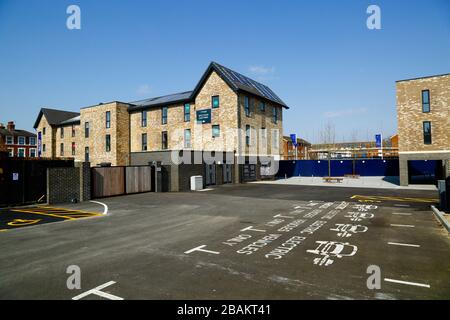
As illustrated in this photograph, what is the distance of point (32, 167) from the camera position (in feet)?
54.0

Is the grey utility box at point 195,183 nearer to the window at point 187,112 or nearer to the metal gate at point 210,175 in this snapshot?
the metal gate at point 210,175

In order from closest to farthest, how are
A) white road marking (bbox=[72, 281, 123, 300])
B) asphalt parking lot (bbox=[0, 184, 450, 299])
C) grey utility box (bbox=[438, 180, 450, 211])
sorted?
white road marking (bbox=[72, 281, 123, 300]), asphalt parking lot (bbox=[0, 184, 450, 299]), grey utility box (bbox=[438, 180, 450, 211])

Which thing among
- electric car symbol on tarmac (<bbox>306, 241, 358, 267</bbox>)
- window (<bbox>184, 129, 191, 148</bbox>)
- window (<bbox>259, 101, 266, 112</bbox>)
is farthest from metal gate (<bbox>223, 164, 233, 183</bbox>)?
electric car symbol on tarmac (<bbox>306, 241, 358, 267</bbox>)

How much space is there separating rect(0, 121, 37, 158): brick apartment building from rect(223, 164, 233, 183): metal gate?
202 ft

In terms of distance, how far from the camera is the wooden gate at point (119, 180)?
18.3 m

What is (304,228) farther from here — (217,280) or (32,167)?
(32,167)

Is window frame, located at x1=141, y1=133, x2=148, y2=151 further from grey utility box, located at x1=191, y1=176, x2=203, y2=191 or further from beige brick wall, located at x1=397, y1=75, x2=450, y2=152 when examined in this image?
beige brick wall, located at x1=397, y1=75, x2=450, y2=152

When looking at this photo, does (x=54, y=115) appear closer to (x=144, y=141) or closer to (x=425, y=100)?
(x=144, y=141)

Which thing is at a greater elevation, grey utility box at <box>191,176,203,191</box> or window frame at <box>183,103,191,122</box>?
window frame at <box>183,103,191,122</box>

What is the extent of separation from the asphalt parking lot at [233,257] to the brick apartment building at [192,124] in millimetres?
15475

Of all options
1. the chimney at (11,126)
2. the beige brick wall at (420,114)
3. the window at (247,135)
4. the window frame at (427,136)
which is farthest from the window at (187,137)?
the chimney at (11,126)

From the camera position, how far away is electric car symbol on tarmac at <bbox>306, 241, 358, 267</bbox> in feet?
19.5

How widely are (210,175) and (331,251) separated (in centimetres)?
2057

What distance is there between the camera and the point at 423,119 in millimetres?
24500
